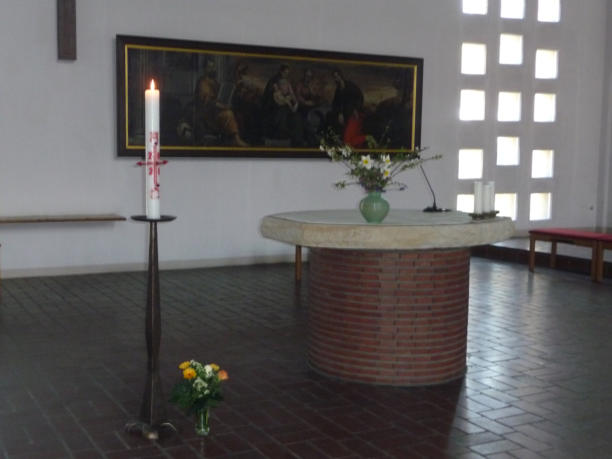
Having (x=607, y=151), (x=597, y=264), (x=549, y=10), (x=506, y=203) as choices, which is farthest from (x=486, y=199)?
(x=607, y=151)

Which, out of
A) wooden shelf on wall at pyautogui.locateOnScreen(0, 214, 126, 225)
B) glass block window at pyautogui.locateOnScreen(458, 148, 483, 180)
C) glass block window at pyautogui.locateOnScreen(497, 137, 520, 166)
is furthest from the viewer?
glass block window at pyautogui.locateOnScreen(497, 137, 520, 166)

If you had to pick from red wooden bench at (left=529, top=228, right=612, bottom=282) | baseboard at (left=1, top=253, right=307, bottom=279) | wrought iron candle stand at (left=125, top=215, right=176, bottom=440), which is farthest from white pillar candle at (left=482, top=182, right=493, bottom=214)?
baseboard at (left=1, top=253, right=307, bottom=279)

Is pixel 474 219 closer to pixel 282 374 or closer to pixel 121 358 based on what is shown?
pixel 282 374

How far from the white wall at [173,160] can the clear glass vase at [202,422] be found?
6.32m

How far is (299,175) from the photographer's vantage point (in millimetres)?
11781

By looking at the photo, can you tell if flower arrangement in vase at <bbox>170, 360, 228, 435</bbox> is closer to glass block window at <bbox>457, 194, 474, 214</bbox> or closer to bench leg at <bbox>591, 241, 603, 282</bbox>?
bench leg at <bbox>591, 241, 603, 282</bbox>

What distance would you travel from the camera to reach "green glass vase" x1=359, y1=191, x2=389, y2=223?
5.66 m

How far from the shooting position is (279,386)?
5469 mm

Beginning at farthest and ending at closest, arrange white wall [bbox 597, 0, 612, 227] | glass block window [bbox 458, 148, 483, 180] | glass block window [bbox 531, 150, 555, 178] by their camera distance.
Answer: white wall [bbox 597, 0, 612, 227], glass block window [bbox 531, 150, 555, 178], glass block window [bbox 458, 148, 483, 180]

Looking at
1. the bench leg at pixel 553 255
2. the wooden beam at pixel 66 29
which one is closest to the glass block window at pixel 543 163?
the bench leg at pixel 553 255

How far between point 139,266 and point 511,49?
737cm

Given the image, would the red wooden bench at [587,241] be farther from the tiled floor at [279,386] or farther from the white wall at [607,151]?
the white wall at [607,151]

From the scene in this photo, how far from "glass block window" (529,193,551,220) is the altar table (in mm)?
8782

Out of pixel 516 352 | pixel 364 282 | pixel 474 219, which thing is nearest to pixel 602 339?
pixel 516 352
